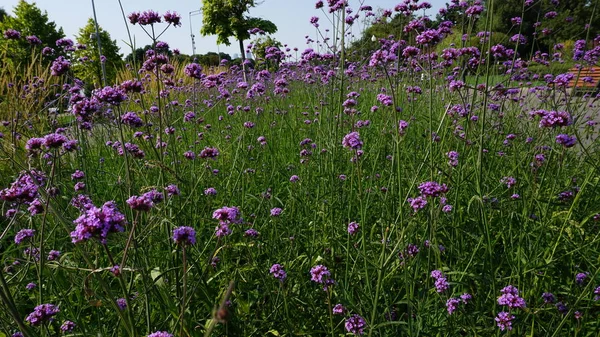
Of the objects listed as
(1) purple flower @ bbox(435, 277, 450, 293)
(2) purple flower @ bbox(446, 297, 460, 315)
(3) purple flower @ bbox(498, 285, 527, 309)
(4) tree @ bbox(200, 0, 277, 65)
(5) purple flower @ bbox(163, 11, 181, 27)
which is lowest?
(2) purple flower @ bbox(446, 297, 460, 315)

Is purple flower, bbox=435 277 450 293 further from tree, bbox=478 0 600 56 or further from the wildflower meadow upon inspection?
tree, bbox=478 0 600 56

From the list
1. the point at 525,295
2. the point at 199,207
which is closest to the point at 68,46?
the point at 199,207

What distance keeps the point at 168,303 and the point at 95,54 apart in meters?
16.3

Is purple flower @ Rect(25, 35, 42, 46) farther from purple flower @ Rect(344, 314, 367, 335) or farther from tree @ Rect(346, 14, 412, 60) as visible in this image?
purple flower @ Rect(344, 314, 367, 335)

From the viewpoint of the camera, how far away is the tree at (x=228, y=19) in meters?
16.3

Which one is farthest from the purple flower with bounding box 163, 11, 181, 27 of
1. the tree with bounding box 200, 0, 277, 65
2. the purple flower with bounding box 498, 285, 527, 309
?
the tree with bounding box 200, 0, 277, 65

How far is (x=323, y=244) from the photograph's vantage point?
2.29 metres

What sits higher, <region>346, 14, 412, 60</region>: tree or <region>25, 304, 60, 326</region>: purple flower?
<region>346, 14, 412, 60</region>: tree

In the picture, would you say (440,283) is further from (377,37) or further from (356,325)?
(377,37)

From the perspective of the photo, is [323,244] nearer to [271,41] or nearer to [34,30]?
[271,41]

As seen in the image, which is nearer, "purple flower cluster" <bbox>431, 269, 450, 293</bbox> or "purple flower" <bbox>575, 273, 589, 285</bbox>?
"purple flower cluster" <bbox>431, 269, 450, 293</bbox>

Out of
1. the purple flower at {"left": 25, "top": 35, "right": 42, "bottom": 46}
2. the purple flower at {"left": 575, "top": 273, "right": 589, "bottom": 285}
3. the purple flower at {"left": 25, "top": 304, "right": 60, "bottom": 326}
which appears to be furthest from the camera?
the purple flower at {"left": 25, "top": 35, "right": 42, "bottom": 46}

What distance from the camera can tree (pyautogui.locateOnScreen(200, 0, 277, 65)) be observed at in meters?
16.3

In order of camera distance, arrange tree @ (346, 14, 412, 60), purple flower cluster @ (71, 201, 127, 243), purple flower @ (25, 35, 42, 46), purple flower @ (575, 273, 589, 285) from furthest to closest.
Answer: tree @ (346, 14, 412, 60) → purple flower @ (25, 35, 42, 46) → purple flower @ (575, 273, 589, 285) → purple flower cluster @ (71, 201, 127, 243)
